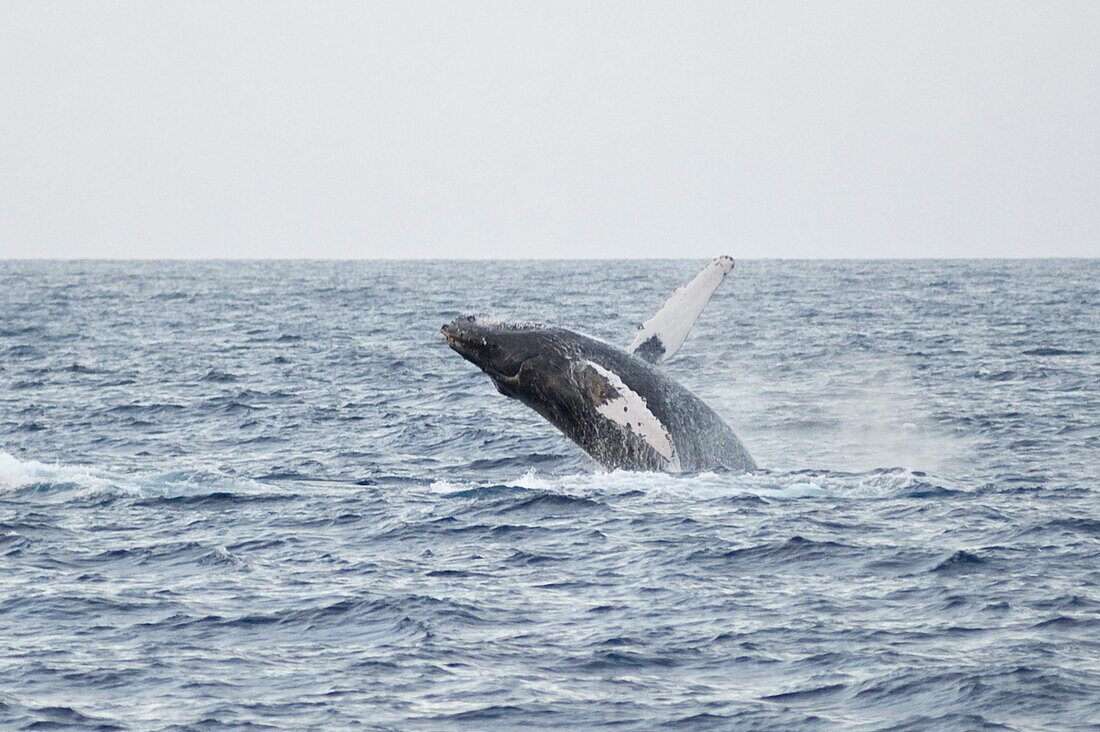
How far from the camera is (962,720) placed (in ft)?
35.7

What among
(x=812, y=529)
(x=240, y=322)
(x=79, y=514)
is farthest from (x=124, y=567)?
(x=240, y=322)

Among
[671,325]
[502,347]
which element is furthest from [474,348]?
[671,325]

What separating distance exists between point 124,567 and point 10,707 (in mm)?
4154

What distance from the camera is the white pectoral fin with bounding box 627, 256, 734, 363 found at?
56.5 ft

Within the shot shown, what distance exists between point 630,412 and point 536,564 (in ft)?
7.82

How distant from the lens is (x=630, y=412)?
661 inches

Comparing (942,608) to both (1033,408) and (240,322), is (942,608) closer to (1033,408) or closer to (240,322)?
(1033,408)

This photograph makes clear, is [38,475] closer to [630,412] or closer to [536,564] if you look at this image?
[536,564]

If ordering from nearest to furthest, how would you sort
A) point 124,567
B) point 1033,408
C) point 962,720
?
point 962,720 → point 124,567 → point 1033,408

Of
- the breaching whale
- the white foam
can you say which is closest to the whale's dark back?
the breaching whale

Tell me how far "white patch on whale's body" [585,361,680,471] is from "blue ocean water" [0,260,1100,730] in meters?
A: 0.84

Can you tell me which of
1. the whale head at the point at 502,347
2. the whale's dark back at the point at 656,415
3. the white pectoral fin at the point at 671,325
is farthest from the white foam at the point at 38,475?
the white pectoral fin at the point at 671,325

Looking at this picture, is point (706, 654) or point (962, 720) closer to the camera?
point (962, 720)

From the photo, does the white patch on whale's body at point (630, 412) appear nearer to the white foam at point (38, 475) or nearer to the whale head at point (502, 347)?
the whale head at point (502, 347)
